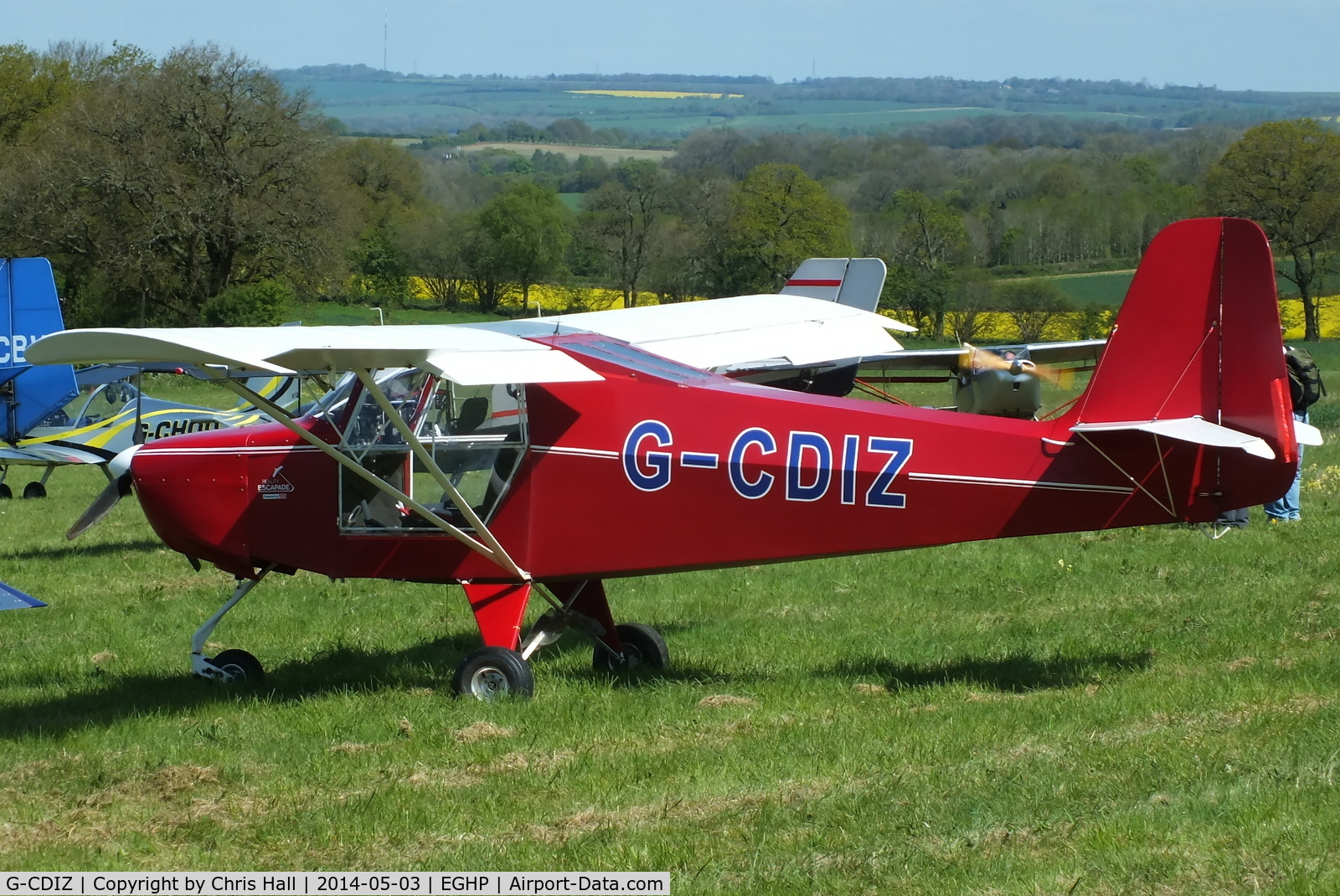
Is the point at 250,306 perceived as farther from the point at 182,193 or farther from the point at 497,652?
the point at 497,652


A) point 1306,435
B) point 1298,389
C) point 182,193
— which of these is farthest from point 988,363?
point 182,193

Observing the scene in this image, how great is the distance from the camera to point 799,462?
7.45 m

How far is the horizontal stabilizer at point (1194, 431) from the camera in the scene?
6.53 meters

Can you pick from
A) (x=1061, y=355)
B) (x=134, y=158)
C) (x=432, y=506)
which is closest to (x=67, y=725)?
(x=432, y=506)

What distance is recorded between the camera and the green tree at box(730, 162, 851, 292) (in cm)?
5612

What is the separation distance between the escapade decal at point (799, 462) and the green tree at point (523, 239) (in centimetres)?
4519

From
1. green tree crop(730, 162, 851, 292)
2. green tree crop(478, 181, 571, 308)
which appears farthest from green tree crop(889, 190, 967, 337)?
green tree crop(478, 181, 571, 308)

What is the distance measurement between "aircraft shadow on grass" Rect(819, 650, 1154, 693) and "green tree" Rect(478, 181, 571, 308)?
44746 millimetres

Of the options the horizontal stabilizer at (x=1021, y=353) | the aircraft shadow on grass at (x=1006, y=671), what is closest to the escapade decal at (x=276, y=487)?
the aircraft shadow on grass at (x=1006, y=671)

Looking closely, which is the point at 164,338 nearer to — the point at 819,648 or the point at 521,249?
the point at 819,648

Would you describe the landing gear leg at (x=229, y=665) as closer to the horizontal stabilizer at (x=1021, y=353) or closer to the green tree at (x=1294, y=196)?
the horizontal stabilizer at (x=1021, y=353)

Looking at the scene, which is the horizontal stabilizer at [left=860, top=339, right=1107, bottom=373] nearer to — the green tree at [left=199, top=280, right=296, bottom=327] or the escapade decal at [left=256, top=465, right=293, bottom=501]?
the escapade decal at [left=256, top=465, right=293, bottom=501]

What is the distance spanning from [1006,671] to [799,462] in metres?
1.99

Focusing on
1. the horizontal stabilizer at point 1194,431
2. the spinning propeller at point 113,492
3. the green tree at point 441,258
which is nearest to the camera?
the horizontal stabilizer at point 1194,431
